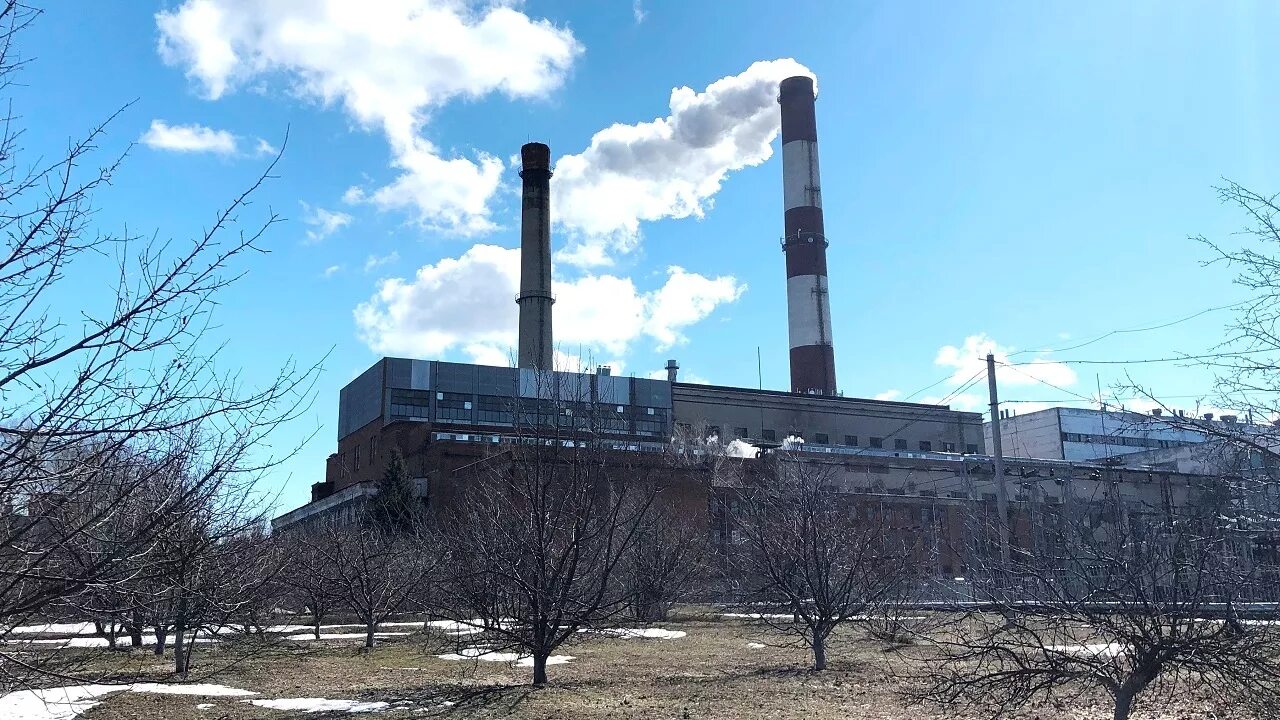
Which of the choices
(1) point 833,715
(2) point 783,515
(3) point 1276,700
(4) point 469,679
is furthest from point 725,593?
(3) point 1276,700

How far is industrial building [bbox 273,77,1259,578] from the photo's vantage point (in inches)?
1871

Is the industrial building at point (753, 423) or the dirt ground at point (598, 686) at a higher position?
the industrial building at point (753, 423)

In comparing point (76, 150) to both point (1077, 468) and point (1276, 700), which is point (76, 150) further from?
point (1077, 468)

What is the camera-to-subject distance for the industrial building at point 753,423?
4753cm

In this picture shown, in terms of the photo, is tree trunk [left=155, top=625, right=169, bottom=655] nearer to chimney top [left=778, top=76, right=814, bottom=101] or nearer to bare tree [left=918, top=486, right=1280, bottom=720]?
→ bare tree [left=918, top=486, right=1280, bottom=720]

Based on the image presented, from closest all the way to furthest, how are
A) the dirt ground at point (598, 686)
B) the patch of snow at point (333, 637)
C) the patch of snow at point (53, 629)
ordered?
the patch of snow at point (53, 629) → the dirt ground at point (598, 686) → the patch of snow at point (333, 637)

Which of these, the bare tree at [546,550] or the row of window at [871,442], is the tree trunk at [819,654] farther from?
the row of window at [871,442]

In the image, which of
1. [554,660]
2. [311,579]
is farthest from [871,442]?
[554,660]

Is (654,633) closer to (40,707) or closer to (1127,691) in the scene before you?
(40,707)

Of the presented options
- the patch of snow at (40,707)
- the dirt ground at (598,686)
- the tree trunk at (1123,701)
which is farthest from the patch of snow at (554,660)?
the tree trunk at (1123,701)

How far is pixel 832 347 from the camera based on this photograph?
59062mm

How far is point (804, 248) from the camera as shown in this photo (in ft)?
191

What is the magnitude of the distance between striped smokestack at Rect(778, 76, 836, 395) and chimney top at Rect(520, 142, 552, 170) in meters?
15.8

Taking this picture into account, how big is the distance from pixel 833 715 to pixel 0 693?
25.7ft
